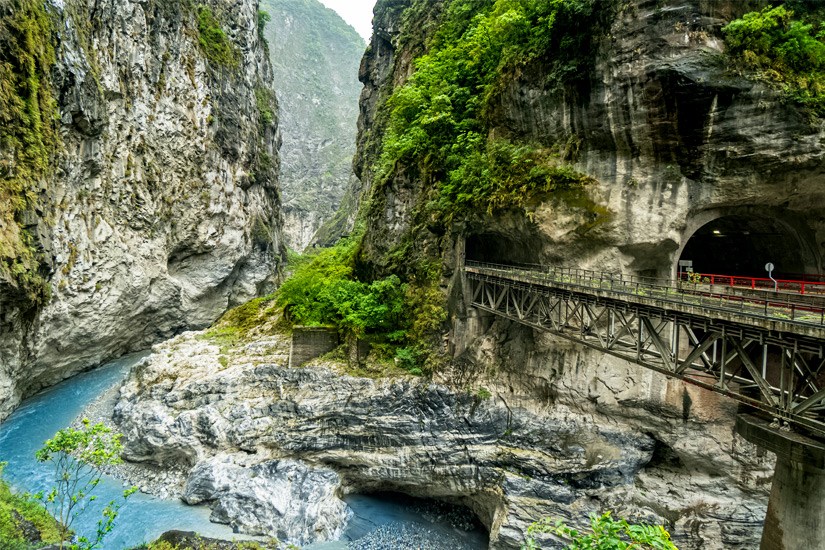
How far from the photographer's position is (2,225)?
48.1 ft

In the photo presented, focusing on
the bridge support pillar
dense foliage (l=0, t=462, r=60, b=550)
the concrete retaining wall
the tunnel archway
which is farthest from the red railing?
dense foliage (l=0, t=462, r=60, b=550)

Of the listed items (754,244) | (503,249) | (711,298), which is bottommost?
(711,298)

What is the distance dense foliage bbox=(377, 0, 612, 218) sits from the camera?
543 inches

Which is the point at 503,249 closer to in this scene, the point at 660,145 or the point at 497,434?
the point at 660,145

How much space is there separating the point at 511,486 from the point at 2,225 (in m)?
21.8

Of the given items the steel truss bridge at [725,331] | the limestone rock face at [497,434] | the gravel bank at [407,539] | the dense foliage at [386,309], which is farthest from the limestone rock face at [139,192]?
the steel truss bridge at [725,331]

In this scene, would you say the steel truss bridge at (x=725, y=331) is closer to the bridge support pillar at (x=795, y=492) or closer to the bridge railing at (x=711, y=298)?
the bridge railing at (x=711, y=298)

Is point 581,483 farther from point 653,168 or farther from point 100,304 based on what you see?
point 100,304

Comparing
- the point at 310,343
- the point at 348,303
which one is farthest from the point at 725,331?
the point at 310,343

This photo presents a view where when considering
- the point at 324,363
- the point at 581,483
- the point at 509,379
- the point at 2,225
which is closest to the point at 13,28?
the point at 2,225

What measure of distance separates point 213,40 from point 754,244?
133 feet

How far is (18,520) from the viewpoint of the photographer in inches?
450

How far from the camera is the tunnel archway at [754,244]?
45.9 ft

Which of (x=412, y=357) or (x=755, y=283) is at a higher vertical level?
(x=755, y=283)
